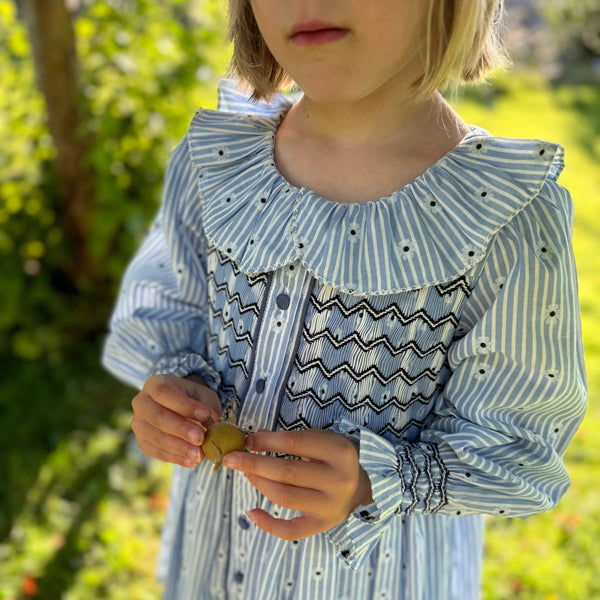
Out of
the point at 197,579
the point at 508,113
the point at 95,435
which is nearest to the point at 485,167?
the point at 197,579

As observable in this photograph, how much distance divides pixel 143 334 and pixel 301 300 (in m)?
0.39

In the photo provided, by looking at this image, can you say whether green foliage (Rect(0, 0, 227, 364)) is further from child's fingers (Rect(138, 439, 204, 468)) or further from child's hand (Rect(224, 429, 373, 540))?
child's hand (Rect(224, 429, 373, 540))

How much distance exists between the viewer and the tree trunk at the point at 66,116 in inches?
111

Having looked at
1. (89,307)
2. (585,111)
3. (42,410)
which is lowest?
(42,410)

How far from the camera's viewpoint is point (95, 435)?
2.97 m

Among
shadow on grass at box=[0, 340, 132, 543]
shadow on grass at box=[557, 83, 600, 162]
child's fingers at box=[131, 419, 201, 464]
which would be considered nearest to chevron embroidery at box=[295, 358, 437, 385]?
child's fingers at box=[131, 419, 201, 464]

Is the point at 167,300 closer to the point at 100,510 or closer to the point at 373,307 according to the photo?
the point at 373,307

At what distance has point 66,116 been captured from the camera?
298 centimetres

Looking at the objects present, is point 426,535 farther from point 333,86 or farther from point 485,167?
point 333,86

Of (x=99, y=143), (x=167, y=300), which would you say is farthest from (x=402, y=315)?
(x=99, y=143)

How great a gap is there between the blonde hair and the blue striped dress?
0.29 ft

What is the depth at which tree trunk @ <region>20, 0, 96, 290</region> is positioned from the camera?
111 inches

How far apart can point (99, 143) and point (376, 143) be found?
2.17 meters

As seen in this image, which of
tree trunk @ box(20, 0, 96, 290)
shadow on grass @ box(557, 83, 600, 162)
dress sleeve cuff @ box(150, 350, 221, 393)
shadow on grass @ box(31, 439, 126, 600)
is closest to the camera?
dress sleeve cuff @ box(150, 350, 221, 393)
